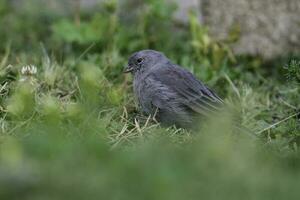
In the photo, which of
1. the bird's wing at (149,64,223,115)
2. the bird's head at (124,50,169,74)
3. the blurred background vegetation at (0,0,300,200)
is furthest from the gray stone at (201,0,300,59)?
the bird's wing at (149,64,223,115)

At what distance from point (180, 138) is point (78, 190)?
2.06 meters

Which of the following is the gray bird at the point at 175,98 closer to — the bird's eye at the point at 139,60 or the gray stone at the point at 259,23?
the bird's eye at the point at 139,60

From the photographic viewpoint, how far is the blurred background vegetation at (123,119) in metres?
3.27

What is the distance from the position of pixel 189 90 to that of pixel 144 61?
650 mm

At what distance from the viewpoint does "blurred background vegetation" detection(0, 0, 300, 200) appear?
3.27m

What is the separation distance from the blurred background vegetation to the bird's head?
22 centimetres

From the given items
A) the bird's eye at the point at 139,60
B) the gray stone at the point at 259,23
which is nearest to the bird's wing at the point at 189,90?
the bird's eye at the point at 139,60

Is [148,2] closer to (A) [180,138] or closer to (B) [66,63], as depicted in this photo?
(B) [66,63]

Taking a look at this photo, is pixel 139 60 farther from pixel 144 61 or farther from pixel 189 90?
pixel 189 90

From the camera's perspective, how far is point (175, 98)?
5520 mm

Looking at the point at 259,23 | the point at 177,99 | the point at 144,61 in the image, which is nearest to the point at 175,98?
the point at 177,99

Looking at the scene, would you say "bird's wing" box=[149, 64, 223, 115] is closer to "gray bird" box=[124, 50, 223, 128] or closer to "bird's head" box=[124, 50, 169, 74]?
"gray bird" box=[124, 50, 223, 128]

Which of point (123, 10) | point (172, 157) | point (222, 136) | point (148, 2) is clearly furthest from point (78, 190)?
point (123, 10)

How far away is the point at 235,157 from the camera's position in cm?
362
